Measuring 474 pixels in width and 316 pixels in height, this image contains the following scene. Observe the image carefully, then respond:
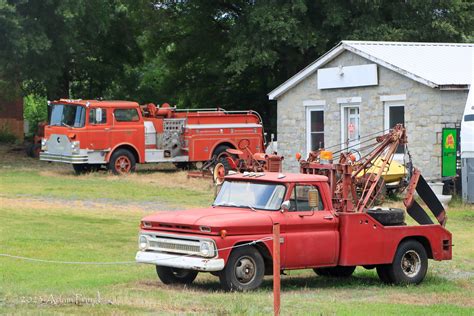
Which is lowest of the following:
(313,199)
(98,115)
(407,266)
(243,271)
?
(407,266)

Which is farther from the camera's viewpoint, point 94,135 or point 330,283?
point 94,135

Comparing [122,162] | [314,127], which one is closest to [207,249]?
[314,127]

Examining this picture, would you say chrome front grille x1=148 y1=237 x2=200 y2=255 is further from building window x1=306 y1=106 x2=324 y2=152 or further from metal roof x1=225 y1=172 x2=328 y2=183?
building window x1=306 y1=106 x2=324 y2=152

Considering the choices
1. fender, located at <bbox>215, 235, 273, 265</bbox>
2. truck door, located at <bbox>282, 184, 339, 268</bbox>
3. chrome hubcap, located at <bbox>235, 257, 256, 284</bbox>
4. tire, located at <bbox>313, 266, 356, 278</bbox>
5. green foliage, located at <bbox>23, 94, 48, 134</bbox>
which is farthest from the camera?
green foliage, located at <bbox>23, 94, 48, 134</bbox>

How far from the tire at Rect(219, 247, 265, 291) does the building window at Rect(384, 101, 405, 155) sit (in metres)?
17.2

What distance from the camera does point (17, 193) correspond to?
96.3ft

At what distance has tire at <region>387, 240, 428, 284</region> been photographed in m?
16.2

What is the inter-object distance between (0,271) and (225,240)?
12.9ft

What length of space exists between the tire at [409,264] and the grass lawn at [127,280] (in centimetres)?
22

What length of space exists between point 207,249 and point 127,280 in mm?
1910

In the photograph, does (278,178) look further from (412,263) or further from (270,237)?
(412,263)

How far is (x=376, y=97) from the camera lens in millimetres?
31953

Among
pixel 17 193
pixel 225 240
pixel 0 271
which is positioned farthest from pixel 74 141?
pixel 225 240

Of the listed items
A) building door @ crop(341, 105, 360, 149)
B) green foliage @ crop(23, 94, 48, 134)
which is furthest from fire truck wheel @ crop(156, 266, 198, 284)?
green foliage @ crop(23, 94, 48, 134)
